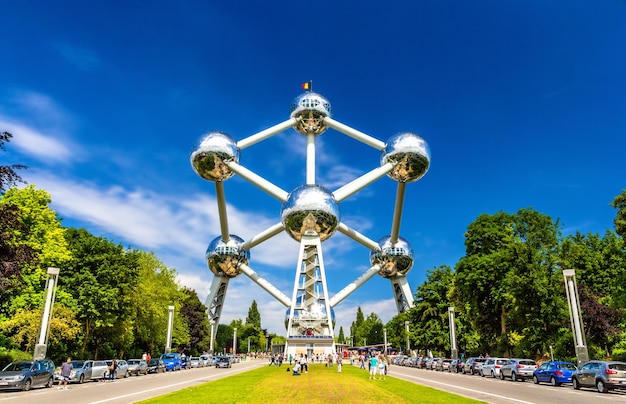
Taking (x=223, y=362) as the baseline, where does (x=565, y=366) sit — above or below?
above

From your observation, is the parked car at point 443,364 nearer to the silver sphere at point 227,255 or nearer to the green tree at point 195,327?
the silver sphere at point 227,255

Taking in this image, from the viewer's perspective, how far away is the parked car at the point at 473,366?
33938 mm

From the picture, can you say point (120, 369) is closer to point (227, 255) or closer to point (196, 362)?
point (196, 362)

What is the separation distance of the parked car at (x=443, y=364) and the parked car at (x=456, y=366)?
1.92ft

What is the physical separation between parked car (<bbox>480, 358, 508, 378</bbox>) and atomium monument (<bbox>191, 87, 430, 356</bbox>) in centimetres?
1781

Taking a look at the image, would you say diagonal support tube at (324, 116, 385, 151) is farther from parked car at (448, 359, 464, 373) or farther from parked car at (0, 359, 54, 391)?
parked car at (0, 359, 54, 391)

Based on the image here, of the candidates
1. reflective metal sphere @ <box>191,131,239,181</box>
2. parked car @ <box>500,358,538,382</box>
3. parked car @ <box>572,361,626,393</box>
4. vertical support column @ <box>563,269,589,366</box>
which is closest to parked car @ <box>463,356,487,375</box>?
parked car @ <box>500,358,538,382</box>

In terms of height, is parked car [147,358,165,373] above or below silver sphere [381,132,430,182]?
below

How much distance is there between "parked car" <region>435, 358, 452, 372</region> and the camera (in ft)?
132

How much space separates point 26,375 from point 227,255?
1498 inches

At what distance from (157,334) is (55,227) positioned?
2244 cm

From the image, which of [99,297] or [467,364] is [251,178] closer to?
[99,297]

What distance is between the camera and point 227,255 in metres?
58.8

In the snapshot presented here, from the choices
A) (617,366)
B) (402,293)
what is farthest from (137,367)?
(402,293)
